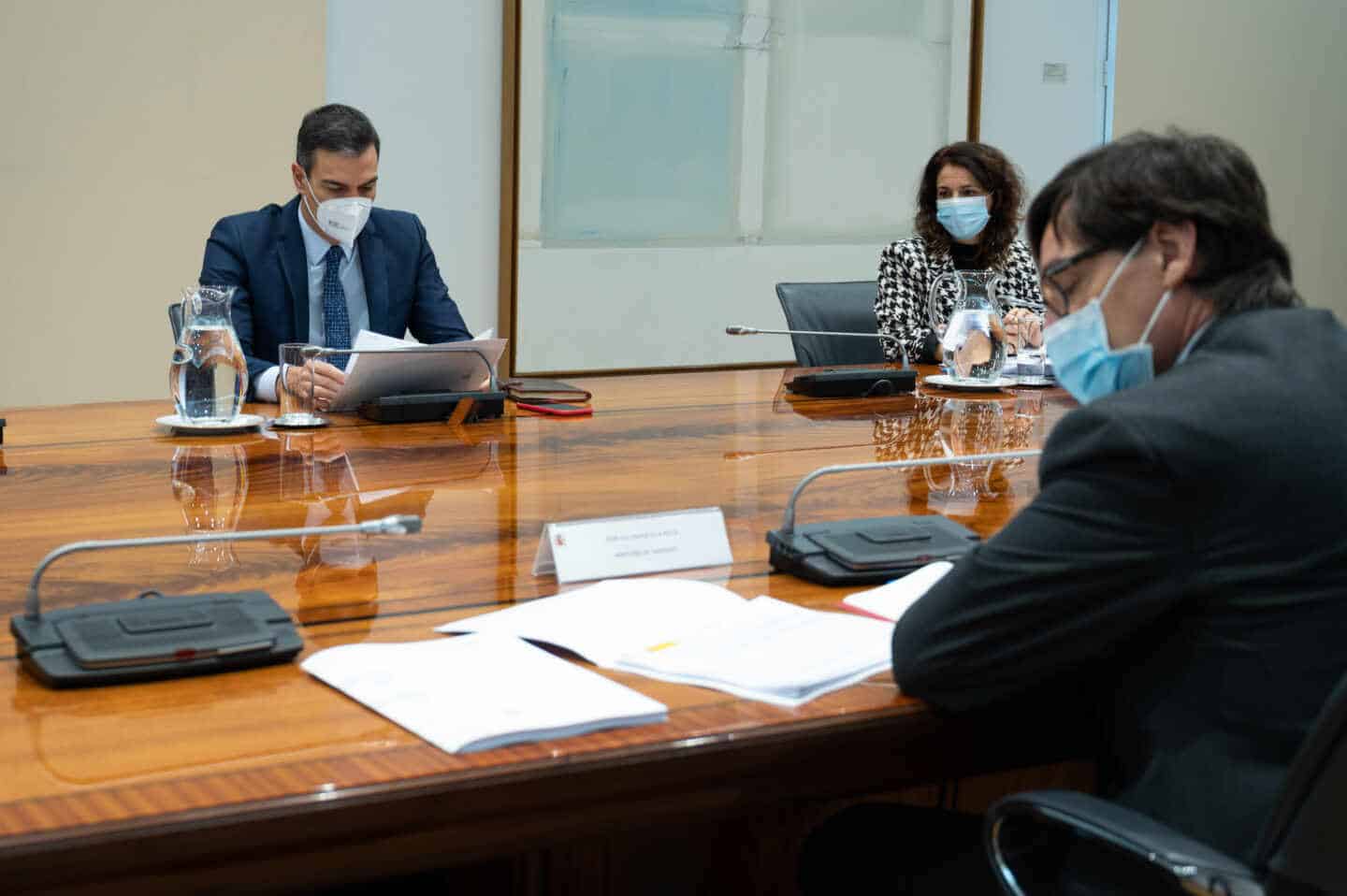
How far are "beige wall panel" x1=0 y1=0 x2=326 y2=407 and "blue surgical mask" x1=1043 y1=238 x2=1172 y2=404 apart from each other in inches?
140

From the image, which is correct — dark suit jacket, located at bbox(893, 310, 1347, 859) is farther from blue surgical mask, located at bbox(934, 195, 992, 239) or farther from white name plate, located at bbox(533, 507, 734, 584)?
blue surgical mask, located at bbox(934, 195, 992, 239)

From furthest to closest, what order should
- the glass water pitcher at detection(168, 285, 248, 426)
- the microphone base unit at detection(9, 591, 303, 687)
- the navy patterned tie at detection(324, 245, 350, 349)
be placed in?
the navy patterned tie at detection(324, 245, 350, 349) → the glass water pitcher at detection(168, 285, 248, 426) → the microphone base unit at detection(9, 591, 303, 687)

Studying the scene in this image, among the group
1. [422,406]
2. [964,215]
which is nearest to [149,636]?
[422,406]

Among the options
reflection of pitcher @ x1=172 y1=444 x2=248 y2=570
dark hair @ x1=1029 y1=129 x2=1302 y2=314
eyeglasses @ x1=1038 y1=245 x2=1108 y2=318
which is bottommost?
reflection of pitcher @ x1=172 y1=444 x2=248 y2=570

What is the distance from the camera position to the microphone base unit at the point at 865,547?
169 cm

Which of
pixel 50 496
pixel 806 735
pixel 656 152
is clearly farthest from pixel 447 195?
pixel 806 735

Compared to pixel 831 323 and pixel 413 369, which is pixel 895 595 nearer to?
pixel 413 369

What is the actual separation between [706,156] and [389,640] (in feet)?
13.6

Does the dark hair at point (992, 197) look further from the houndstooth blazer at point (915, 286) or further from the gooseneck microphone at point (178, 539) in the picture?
the gooseneck microphone at point (178, 539)

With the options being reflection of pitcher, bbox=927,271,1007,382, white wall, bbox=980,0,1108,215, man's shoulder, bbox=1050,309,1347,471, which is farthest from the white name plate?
white wall, bbox=980,0,1108,215

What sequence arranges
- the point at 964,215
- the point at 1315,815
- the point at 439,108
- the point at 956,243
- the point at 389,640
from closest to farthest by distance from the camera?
1. the point at 1315,815
2. the point at 389,640
3. the point at 964,215
4. the point at 956,243
5. the point at 439,108

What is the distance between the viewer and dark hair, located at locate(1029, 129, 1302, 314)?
4.44ft

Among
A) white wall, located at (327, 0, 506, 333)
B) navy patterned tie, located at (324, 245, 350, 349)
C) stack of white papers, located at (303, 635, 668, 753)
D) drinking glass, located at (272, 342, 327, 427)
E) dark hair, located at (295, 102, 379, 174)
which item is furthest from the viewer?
white wall, located at (327, 0, 506, 333)

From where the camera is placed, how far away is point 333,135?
128 inches
